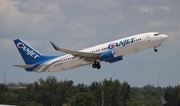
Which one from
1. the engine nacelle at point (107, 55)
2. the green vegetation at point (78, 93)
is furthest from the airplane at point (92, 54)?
the green vegetation at point (78, 93)

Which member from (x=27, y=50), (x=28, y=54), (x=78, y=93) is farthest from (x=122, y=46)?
(x=78, y=93)

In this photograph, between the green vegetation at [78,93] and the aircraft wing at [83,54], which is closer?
the aircraft wing at [83,54]

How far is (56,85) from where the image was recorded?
13138 centimetres

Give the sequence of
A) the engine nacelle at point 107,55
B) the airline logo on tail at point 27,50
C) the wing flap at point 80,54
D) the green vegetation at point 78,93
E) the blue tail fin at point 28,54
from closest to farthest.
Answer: the engine nacelle at point 107,55 < the wing flap at point 80,54 < the blue tail fin at point 28,54 < the airline logo on tail at point 27,50 < the green vegetation at point 78,93

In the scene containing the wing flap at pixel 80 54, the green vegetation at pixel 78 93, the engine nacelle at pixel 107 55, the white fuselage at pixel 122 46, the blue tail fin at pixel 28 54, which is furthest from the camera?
the green vegetation at pixel 78 93

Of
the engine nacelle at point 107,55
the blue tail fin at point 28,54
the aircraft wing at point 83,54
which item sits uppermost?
the blue tail fin at point 28,54

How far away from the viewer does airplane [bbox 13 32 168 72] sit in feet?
264

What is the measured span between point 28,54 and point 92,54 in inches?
512

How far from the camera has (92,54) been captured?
82.6 m

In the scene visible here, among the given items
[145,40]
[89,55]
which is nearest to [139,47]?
[145,40]

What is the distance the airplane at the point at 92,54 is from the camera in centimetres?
8050

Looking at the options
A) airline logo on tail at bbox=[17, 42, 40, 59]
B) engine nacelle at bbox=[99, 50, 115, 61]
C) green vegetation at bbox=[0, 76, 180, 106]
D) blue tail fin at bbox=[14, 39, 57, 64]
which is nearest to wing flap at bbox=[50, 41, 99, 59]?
engine nacelle at bbox=[99, 50, 115, 61]

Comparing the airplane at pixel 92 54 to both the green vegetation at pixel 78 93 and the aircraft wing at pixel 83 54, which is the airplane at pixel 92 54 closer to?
the aircraft wing at pixel 83 54

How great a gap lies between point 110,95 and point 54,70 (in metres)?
A: 47.9
